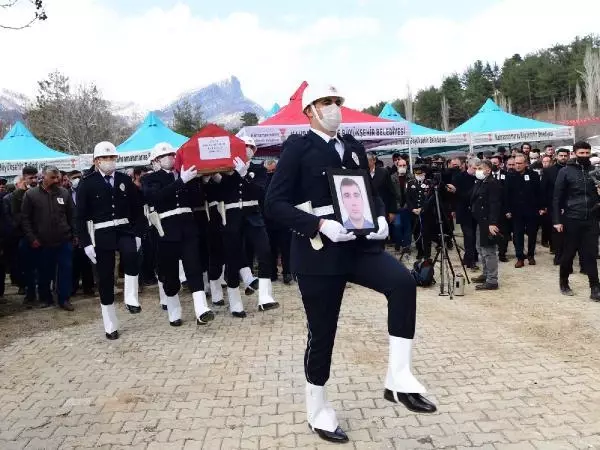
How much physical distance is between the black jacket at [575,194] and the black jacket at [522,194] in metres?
2.75

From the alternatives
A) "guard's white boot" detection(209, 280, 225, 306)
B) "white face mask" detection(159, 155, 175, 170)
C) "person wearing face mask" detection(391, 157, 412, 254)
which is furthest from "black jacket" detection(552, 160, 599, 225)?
"white face mask" detection(159, 155, 175, 170)

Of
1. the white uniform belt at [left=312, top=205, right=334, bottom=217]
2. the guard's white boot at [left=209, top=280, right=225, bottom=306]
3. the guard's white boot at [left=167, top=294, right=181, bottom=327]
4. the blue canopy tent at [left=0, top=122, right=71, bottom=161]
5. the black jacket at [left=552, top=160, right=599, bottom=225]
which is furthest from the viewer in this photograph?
the blue canopy tent at [left=0, top=122, right=71, bottom=161]

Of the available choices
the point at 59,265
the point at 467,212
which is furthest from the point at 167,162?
the point at 467,212

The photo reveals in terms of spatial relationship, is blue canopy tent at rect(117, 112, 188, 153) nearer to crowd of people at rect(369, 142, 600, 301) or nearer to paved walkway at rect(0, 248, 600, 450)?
crowd of people at rect(369, 142, 600, 301)

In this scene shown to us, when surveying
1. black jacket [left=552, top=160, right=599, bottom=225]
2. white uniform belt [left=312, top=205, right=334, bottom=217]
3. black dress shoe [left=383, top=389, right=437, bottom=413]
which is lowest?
black dress shoe [left=383, top=389, right=437, bottom=413]

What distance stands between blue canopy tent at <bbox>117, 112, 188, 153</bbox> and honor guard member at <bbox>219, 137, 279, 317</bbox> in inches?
346

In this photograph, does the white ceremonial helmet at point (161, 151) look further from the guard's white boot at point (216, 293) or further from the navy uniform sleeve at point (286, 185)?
the navy uniform sleeve at point (286, 185)

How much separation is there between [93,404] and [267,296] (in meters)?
3.25

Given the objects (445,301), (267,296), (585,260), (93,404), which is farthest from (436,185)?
(93,404)

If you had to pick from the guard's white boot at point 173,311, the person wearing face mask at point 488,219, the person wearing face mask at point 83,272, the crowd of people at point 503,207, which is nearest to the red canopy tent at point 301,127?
the crowd of people at point 503,207

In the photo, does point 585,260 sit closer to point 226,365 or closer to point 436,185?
point 436,185

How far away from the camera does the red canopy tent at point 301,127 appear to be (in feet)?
34.7

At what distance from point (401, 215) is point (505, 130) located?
8.04 m

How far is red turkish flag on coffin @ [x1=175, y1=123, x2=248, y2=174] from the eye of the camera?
6.59 metres
